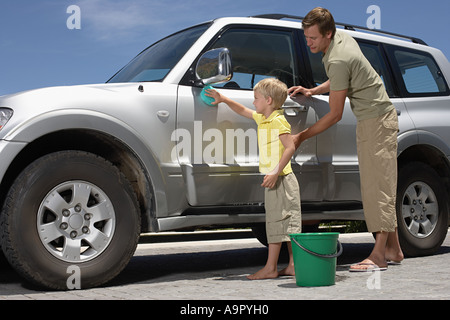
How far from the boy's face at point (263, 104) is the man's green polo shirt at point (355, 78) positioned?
23.2 inches

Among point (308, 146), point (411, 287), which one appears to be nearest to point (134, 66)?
point (308, 146)

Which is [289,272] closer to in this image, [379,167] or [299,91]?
[379,167]

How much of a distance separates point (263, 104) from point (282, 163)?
488 millimetres

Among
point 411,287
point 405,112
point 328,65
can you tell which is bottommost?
point 411,287

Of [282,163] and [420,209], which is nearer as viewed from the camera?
[282,163]

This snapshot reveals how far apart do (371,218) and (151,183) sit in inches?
75.0

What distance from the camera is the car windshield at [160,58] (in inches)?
196

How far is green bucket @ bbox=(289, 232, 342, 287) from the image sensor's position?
4.12 metres

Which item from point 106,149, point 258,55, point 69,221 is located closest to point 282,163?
point 258,55

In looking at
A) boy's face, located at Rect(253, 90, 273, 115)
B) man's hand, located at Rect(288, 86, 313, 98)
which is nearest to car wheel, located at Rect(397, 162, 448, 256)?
man's hand, located at Rect(288, 86, 313, 98)

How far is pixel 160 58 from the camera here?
17.0ft

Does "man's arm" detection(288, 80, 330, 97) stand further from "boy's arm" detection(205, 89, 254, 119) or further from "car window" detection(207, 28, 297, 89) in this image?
"boy's arm" detection(205, 89, 254, 119)

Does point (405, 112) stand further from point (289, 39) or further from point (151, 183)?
point (151, 183)
